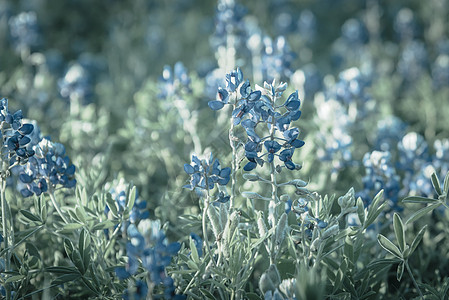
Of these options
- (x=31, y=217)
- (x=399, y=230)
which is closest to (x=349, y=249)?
(x=399, y=230)

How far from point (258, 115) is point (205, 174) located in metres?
0.36

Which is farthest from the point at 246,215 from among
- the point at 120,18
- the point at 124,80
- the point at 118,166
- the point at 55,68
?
the point at 120,18

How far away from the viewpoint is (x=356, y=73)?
14.0 ft

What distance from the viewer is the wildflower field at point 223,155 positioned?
2256 mm

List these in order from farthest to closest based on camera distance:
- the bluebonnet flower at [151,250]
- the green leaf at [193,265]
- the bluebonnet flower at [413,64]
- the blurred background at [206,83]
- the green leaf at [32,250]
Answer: the bluebonnet flower at [413,64] < the blurred background at [206,83] < the green leaf at [32,250] < the green leaf at [193,265] < the bluebonnet flower at [151,250]

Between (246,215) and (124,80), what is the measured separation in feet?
11.1

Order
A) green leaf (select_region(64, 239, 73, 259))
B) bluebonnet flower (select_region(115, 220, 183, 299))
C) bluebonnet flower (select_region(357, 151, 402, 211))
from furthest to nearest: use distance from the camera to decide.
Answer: bluebonnet flower (select_region(357, 151, 402, 211)) < green leaf (select_region(64, 239, 73, 259)) < bluebonnet flower (select_region(115, 220, 183, 299))

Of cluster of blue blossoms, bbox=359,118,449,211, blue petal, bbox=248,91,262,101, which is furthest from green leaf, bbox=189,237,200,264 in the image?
cluster of blue blossoms, bbox=359,118,449,211

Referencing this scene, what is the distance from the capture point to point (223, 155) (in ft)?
10.9

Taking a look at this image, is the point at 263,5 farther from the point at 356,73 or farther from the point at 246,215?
the point at 246,215

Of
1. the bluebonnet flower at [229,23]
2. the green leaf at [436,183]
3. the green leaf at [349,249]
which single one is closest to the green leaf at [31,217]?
the green leaf at [349,249]

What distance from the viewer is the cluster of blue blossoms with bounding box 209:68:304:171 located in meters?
2.23

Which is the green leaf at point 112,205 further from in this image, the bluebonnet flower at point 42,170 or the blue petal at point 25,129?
the blue petal at point 25,129

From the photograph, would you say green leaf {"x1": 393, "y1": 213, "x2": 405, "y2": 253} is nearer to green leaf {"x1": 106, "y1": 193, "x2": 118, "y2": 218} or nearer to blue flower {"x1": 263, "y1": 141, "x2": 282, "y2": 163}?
blue flower {"x1": 263, "y1": 141, "x2": 282, "y2": 163}
